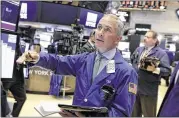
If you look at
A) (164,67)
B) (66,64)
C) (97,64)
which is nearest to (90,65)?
(97,64)

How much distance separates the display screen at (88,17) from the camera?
7.26 meters

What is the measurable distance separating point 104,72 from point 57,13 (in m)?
5.73

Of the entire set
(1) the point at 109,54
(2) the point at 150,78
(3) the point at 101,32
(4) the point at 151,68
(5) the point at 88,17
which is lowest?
(2) the point at 150,78

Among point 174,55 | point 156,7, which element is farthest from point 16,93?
point 156,7

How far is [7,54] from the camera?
136 centimetres

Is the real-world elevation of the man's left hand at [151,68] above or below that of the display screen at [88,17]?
below

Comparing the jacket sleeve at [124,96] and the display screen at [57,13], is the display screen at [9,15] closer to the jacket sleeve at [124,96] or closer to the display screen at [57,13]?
the jacket sleeve at [124,96]

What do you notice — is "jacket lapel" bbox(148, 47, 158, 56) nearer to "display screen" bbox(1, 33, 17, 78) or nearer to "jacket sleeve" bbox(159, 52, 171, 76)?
"jacket sleeve" bbox(159, 52, 171, 76)

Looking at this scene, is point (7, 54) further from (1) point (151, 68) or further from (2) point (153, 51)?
(2) point (153, 51)

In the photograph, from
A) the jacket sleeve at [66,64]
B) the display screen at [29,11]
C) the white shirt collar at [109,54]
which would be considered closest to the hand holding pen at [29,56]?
the jacket sleeve at [66,64]

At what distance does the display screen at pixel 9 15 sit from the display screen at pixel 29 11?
5.64 metres

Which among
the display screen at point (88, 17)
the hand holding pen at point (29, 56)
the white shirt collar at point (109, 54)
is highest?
the display screen at point (88, 17)

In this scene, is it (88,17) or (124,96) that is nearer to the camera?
(124,96)

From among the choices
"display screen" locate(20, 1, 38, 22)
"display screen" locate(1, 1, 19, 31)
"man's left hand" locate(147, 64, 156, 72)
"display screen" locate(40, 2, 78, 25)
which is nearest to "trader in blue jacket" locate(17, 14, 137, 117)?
"display screen" locate(1, 1, 19, 31)
